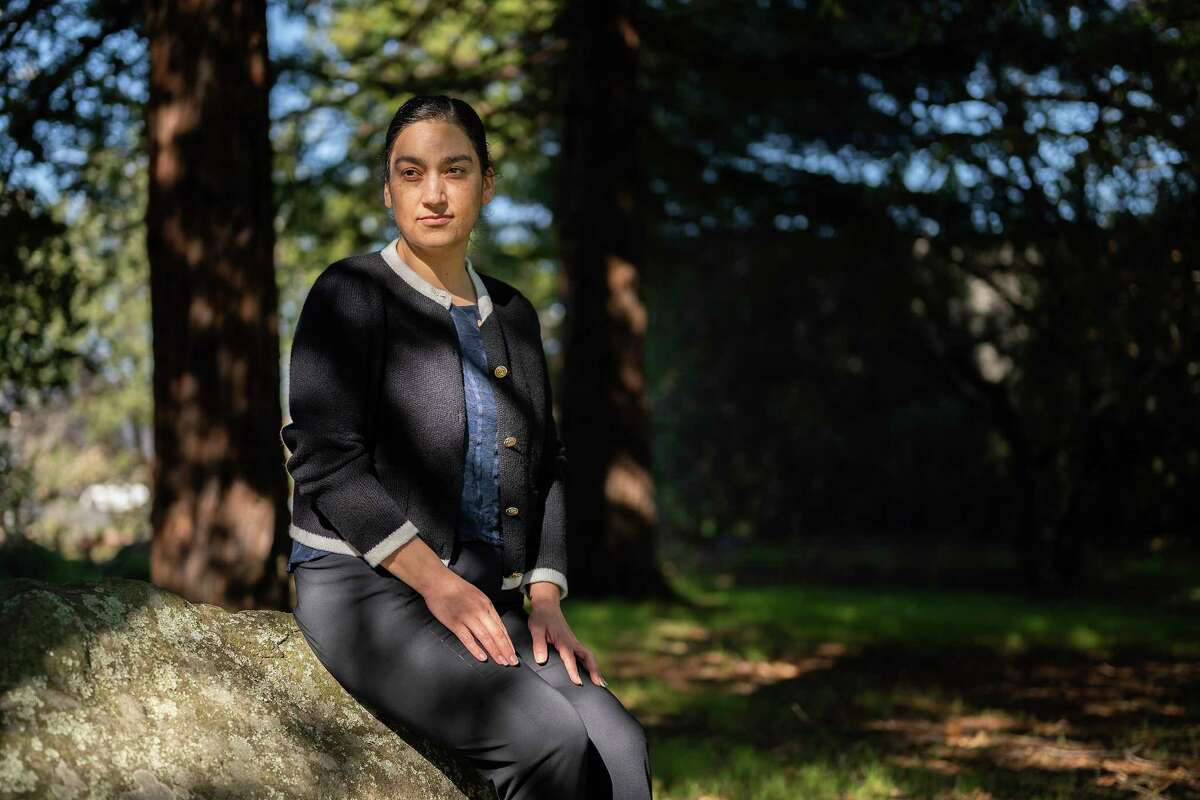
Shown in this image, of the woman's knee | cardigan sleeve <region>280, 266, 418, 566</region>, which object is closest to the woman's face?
cardigan sleeve <region>280, 266, 418, 566</region>

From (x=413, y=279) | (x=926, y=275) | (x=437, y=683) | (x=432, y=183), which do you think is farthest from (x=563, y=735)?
(x=926, y=275)

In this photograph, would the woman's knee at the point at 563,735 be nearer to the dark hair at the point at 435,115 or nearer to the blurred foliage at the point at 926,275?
the dark hair at the point at 435,115

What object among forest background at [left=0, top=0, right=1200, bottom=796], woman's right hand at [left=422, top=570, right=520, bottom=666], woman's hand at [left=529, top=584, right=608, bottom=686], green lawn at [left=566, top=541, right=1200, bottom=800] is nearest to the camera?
woman's right hand at [left=422, top=570, right=520, bottom=666]

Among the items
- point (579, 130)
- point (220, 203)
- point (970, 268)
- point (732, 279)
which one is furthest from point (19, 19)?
point (732, 279)

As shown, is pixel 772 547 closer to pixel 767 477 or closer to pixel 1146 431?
pixel 767 477

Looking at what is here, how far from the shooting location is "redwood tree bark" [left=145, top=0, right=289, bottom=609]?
14.8 feet

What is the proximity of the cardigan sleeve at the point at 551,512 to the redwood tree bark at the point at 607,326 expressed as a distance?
8186mm

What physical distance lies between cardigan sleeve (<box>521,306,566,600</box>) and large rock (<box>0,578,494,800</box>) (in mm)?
497

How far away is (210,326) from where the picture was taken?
14.8ft

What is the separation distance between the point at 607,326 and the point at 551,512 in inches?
334

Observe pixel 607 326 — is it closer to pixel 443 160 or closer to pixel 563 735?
pixel 443 160

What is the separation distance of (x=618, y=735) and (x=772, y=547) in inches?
718

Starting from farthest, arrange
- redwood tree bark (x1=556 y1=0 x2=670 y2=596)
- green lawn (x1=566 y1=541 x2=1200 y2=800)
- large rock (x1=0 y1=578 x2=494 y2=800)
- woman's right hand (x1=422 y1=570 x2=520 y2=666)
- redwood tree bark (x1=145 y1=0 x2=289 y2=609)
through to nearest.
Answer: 1. redwood tree bark (x1=556 y1=0 x2=670 y2=596)
2. green lawn (x1=566 y1=541 x2=1200 y2=800)
3. redwood tree bark (x1=145 y1=0 x2=289 y2=609)
4. woman's right hand (x1=422 y1=570 x2=520 y2=666)
5. large rock (x1=0 y1=578 x2=494 y2=800)

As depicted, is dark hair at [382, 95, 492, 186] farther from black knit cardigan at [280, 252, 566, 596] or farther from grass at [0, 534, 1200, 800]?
grass at [0, 534, 1200, 800]
